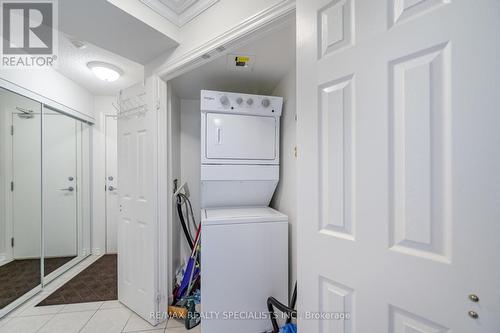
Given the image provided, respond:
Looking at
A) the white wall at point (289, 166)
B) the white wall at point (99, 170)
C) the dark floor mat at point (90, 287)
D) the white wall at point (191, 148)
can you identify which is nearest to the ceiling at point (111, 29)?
the white wall at point (191, 148)

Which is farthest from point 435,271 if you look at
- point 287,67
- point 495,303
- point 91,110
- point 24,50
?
point 91,110

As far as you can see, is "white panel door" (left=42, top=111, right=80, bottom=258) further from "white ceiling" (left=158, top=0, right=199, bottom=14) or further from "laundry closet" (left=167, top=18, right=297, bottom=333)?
"white ceiling" (left=158, top=0, right=199, bottom=14)

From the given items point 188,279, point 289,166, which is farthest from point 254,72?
A: point 188,279

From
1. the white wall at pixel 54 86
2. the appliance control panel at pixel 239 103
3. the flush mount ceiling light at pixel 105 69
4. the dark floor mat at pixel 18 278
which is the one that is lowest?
the dark floor mat at pixel 18 278

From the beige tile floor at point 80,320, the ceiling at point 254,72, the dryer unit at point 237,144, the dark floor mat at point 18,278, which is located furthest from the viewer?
the dark floor mat at point 18,278

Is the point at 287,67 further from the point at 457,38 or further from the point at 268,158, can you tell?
the point at 457,38

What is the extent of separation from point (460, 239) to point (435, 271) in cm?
12

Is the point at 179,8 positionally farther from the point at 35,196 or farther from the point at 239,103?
the point at 35,196

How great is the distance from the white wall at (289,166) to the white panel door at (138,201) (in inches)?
48.4

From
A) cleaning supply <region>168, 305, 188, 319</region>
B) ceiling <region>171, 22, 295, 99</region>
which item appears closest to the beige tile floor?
cleaning supply <region>168, 305, 188, 319</region>

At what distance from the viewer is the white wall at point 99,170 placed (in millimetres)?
3250

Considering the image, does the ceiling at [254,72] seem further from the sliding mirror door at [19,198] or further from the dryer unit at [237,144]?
the sliding mirror door at [19,198]

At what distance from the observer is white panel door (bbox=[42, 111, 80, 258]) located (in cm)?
249

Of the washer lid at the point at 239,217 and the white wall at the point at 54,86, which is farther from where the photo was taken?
the white wall at the point at 54,86
